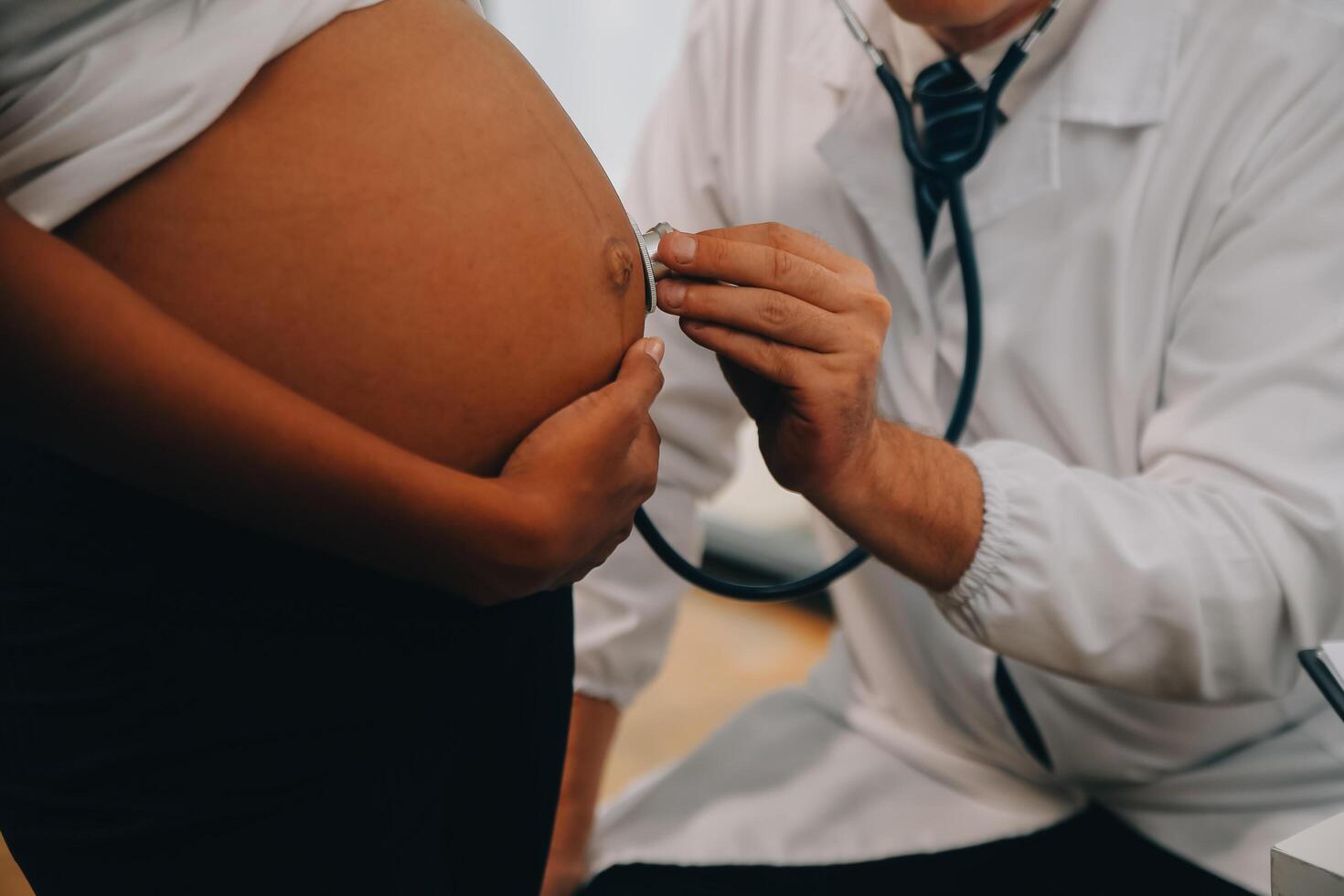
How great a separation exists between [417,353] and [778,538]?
1.84m

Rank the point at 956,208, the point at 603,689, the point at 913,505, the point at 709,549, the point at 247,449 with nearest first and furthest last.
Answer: the point at 247,449
the point at 913,505
the point at 956,208
the point at 603,689
the point at 709,549

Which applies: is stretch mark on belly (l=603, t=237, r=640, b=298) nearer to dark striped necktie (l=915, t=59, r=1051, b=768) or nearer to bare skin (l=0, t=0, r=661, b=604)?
bare skin (l=0, t=0, r=661, b=604)

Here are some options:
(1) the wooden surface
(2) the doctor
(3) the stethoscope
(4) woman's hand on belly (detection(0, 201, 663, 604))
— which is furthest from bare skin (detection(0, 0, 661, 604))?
(1) the wooden surface

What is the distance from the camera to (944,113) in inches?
34.5

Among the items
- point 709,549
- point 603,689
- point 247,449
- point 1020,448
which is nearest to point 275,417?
point 247,449

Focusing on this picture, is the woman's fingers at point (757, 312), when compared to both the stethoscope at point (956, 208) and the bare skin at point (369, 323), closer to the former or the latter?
the bare skin at point (369, 323)

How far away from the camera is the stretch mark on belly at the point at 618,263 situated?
1.90 ft

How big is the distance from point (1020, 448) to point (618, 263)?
15.4 inches

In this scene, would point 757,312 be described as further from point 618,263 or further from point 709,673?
point 709,673

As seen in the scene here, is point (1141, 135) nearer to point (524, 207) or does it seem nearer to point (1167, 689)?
point (1167, 689)

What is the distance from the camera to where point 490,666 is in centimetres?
61

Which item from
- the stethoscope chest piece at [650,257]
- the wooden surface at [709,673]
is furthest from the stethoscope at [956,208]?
the wooden surface at [709,673]

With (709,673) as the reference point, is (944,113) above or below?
above

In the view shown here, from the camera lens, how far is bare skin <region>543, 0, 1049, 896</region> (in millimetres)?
622
